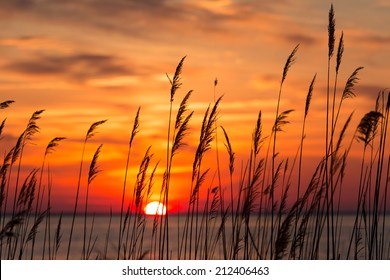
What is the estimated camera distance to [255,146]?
229 inches

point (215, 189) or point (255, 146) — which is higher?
point (255, 146)

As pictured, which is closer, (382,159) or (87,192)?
(382,159)

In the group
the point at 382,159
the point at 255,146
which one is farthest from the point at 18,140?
the point at 382,159

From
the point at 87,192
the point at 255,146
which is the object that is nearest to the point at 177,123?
the point at 255,146

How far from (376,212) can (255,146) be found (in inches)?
52.8

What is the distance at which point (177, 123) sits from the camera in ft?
19.2
